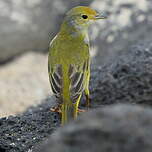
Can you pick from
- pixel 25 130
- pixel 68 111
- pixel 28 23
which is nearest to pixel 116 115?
pixel 68 111

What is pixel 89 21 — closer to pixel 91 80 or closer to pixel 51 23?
pixel 91 80

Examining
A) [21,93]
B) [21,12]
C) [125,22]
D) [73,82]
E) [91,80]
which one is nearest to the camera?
[73,82]

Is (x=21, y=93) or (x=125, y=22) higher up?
(x=125, y=22)

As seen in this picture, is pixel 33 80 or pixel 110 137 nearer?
pixel 110 137

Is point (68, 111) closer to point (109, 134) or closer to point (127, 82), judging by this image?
point (127, 82)

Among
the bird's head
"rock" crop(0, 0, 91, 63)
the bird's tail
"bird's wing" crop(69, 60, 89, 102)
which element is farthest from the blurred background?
the bird's tail

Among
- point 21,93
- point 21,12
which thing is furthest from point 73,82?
point 21,12
